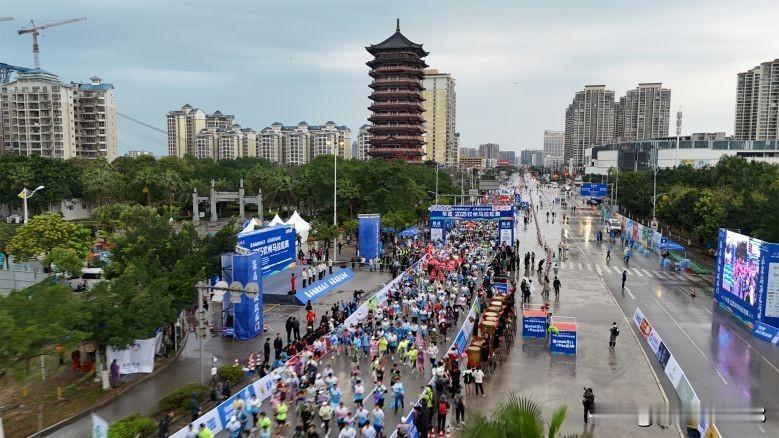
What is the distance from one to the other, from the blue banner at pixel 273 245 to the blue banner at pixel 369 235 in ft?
24.4

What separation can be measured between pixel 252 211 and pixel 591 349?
7263 cm

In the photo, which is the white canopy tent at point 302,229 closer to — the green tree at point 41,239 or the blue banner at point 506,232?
the green tree at point 41,239

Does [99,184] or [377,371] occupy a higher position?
[99,184]

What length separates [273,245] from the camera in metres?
32.0

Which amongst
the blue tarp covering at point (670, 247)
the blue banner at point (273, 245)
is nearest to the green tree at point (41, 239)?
the blue banner at point (273, 245)

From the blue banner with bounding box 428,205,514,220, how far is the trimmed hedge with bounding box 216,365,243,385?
31.4 meters

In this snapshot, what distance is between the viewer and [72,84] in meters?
116

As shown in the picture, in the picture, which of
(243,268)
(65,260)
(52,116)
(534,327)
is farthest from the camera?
(52,116)

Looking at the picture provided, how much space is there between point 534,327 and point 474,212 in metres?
24.3

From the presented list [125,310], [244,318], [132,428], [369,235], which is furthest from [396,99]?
[132,428]

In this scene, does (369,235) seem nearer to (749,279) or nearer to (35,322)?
(749,279)

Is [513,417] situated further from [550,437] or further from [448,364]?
[448,364]

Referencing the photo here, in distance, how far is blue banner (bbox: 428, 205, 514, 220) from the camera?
4709 centimetres

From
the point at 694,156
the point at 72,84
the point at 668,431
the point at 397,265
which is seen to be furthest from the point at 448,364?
the point at 694,156
